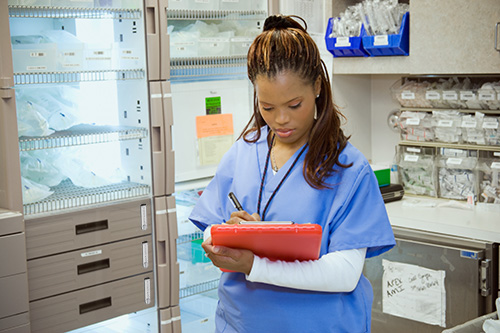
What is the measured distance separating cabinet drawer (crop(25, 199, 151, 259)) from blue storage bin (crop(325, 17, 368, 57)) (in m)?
1.29

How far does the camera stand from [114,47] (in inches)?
110

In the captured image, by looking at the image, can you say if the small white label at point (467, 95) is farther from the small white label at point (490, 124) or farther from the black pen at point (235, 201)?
the black pen at point (235, 201)

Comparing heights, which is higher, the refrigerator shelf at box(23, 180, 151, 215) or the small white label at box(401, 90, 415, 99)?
the small white label at box(401, 90, 415, 99)

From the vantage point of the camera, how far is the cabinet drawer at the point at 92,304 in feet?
8.54

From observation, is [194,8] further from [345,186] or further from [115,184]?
[345,186]

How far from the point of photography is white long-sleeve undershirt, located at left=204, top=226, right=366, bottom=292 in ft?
4.55

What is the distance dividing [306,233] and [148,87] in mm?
1643

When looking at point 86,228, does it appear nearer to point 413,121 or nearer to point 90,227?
point 90,227

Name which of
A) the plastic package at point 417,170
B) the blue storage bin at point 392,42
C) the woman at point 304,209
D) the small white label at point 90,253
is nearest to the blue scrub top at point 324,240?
the woman at point 304,209

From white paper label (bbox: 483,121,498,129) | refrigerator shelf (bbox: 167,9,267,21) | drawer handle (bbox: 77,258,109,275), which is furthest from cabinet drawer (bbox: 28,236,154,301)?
white paper label (bbox: 483,121,498,129)

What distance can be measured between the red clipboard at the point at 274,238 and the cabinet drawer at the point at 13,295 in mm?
1368

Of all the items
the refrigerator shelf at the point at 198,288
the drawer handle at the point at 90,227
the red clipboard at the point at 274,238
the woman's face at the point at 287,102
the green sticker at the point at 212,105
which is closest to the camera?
the red clipboard at the point at 274,238

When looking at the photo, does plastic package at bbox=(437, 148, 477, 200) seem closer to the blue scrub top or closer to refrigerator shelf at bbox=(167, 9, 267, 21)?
refrigerator shelf at bbox=(167, 9, 267, 21)

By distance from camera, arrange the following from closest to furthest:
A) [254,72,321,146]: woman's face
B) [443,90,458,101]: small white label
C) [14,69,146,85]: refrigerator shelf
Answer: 1. [254,72,321,146]: woman's face
2. [14,69,146,85]: refrigerator shelf
3. [443,90,458,101]: small white label
